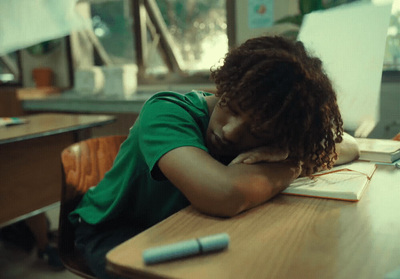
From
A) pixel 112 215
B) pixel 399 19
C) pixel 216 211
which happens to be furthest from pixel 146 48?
pixel 216 211

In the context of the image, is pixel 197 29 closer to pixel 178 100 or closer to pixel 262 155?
pixel 178 100

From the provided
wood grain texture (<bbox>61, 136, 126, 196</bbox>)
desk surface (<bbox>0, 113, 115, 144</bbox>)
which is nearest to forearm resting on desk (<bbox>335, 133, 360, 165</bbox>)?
wood grain texture (<bbox>61, 136, 126, 196</bbox>)

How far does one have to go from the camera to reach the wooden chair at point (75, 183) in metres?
1.10

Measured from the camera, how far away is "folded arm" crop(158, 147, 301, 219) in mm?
683

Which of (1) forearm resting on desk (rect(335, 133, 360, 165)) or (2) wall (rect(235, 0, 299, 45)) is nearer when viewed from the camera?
(1) forearm resting on desk (rect(335, 133, 360, 165))

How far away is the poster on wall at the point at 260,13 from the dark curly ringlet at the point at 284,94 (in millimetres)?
1906

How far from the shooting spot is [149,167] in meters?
0.76

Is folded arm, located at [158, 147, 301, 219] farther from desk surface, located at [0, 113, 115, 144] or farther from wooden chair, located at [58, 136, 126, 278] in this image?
desk surface, located at [0, 113, 115, 144]

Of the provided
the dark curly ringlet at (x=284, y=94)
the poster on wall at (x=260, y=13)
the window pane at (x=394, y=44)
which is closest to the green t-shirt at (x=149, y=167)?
the dark curly ringlet at (x=284, y=94)

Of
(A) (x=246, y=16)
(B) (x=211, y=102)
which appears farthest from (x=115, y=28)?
A: (B) (x=211, y=102)

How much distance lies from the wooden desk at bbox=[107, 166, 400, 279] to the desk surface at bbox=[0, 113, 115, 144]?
1263 mm

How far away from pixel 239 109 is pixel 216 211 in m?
0.22

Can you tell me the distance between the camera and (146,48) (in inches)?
141

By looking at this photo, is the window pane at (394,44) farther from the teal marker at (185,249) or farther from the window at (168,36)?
the teal marker at (185,249)
